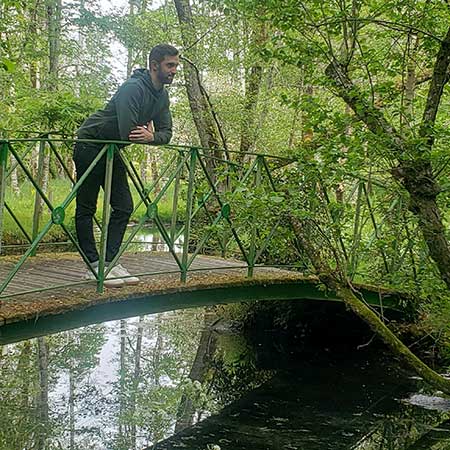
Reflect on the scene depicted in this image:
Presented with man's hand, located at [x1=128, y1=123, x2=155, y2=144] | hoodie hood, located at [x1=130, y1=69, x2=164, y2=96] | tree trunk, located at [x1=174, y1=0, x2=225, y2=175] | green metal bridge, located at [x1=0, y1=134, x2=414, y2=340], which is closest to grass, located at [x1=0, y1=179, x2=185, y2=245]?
tree trunk, located at [x1=174, y1=0, x2=225, y2=175]

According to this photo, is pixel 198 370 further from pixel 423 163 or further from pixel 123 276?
pixel 423 163

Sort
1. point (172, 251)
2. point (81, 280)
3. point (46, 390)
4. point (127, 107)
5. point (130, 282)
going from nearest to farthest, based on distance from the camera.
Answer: point (127, 107) → point (81, 280) → point (130, 282) → point (172, 251) → point (46, 390)

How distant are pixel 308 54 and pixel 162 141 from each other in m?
→ 1.42

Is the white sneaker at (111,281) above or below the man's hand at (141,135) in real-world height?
below

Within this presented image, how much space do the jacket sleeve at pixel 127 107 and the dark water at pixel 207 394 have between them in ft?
8.08

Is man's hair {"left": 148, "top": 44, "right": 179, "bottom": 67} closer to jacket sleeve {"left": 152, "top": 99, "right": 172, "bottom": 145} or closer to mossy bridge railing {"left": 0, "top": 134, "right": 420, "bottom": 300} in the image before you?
jacket sleeve {"left": 152, "top": 99, "right": 172, "bottom": 145}

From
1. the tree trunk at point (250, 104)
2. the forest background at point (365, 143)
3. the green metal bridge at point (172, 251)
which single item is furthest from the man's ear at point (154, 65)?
the tree trunk at point (250, 104)

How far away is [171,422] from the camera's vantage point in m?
5.90

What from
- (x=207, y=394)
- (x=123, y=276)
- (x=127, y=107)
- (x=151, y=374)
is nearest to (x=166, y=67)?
(x=127, y=107)

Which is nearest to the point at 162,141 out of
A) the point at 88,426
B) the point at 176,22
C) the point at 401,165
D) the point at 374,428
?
the point at 401,165

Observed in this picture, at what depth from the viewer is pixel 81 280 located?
497 centimetres

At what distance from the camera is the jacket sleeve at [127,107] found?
14.9 feet

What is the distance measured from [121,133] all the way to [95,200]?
1.92 feet

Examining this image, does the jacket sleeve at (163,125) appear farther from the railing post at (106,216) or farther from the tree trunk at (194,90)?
the tree trunk at (194,90)
